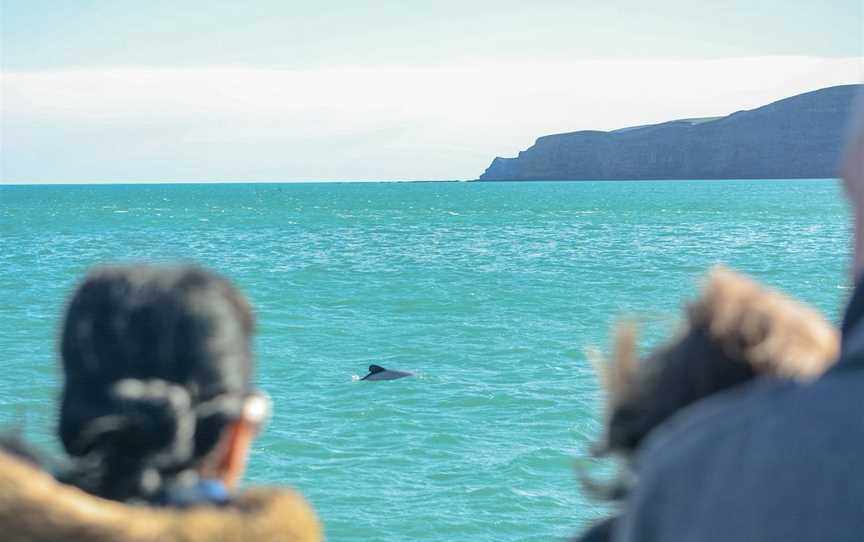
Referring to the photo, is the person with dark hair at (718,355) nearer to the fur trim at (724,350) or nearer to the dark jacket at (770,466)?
the fur trim at (724,350)

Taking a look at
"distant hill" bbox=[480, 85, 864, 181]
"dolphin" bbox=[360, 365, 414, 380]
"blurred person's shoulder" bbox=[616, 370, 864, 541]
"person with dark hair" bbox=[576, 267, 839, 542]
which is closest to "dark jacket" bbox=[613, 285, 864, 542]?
"blurred person's shoulder" bbox=[616, 370, 864, 541]

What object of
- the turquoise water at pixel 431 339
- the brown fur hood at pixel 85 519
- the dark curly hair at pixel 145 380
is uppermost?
the dark curly hair at pixel 145 380

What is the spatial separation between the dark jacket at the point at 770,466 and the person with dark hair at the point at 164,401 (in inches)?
31.3

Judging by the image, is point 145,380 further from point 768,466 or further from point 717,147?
point 717,147

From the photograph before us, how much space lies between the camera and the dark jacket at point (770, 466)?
0.82 metres

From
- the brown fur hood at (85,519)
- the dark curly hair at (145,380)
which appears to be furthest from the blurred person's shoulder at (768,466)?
the dark curly hair at (145,380)

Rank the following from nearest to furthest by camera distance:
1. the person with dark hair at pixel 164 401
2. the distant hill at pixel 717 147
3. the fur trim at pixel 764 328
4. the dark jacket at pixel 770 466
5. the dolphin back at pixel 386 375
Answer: the dark jacket at pixel 770 466
the fur trim at pixel 764 328
the person with dark hair at pixel 164 401
the dolphin back at pixel 386 375
the distant hill at pixel 717 147

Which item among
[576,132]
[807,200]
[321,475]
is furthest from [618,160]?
[321,475]

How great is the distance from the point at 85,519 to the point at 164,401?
0.21m

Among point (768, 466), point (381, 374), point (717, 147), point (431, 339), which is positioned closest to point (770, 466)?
point (768, 466)

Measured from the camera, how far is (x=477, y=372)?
15.2 metres

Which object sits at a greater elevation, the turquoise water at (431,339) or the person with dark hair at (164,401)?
the person with dark hair at (164,401)

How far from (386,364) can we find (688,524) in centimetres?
1532

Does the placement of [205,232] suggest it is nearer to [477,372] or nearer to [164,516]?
[477,372]
